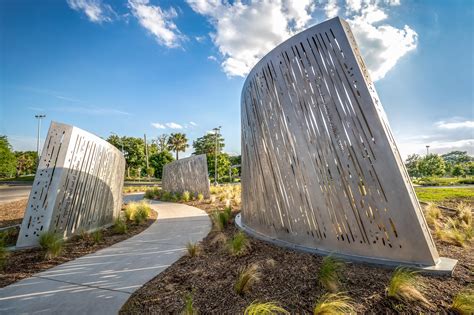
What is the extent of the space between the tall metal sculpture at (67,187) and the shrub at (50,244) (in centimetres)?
30

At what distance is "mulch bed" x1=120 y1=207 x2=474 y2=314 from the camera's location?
245 cm

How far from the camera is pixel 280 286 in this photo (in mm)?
2852

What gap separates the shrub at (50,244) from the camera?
167 inches

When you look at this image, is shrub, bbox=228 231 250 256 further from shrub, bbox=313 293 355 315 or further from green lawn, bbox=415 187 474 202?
green lawn, bbox=415 187 474 202

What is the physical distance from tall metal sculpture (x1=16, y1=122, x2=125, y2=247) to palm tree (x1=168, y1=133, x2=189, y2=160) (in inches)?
1777

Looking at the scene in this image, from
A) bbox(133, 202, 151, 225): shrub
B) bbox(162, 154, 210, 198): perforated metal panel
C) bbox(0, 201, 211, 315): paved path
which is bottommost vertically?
bbox(0, 201, 211, 315): paved path

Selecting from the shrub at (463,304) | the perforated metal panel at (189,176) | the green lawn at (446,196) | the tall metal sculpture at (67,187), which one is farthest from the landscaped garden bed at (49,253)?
the green lawn at (446,196)

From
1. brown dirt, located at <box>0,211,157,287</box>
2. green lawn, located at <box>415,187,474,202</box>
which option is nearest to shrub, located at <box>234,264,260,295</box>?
brown dirt, located at <box>0,211,157,287</box>

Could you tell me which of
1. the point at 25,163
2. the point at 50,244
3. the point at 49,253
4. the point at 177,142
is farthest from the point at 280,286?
the point at 25,163

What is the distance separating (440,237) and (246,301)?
422cm

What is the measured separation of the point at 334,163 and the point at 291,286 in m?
1.96

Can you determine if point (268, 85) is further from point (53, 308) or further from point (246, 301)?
point (53, 308)

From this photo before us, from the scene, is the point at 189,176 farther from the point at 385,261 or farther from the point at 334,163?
the point at 385,261

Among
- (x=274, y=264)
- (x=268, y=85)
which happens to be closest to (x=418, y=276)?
(x=274, y=264)
